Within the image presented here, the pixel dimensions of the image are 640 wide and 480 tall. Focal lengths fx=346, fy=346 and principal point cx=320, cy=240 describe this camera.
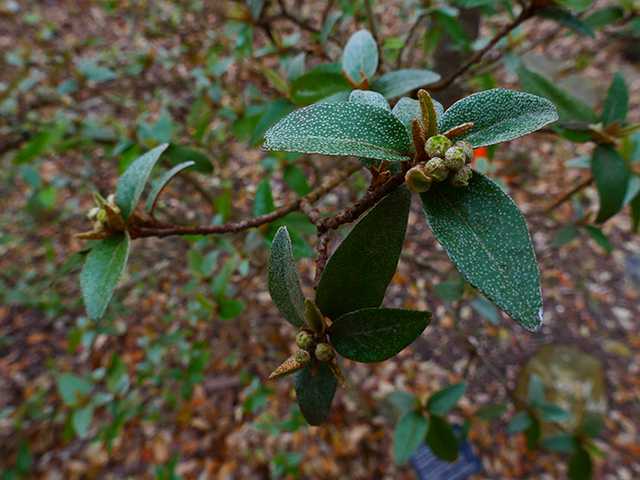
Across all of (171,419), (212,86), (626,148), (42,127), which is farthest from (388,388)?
(42,127)

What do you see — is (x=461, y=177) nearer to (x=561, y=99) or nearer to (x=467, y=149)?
(x=467, y=149)

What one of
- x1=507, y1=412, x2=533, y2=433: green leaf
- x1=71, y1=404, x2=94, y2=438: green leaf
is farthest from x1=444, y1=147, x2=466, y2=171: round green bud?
x1=71, y1=404, x2=94, y2=438: green leaf

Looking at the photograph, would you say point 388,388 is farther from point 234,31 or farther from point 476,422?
point 234,31

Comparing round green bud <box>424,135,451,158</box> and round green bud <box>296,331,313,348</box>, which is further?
round green bud <box>296,331,313,348</box>

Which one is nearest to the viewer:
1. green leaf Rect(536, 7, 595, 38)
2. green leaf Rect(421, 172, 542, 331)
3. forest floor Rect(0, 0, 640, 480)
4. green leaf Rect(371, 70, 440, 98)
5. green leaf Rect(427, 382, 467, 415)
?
green leaf Rect(421, 172, 542, 331)

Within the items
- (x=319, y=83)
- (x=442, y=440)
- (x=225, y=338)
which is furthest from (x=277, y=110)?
(x=225, y=338)

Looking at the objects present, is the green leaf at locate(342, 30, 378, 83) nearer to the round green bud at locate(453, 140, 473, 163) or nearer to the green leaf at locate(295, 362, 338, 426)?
the round green bud at locate(453, 140, 473, 163)
